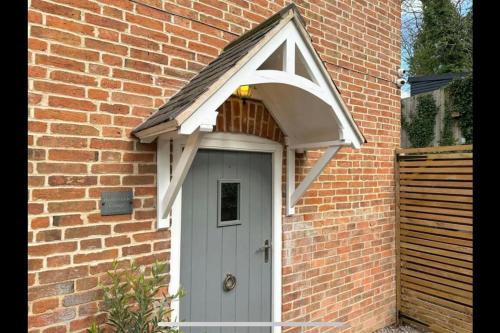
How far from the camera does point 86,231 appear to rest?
2424 millimetres

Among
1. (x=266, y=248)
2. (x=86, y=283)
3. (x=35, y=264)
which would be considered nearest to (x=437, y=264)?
(x=266, y=248)

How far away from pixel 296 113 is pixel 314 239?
151 cm

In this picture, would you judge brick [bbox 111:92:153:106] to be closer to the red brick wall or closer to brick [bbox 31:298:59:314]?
the red brick wall

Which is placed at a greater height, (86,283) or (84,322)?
(86,283)

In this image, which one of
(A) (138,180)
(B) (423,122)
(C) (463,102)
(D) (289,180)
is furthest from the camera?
(B) (423,122)

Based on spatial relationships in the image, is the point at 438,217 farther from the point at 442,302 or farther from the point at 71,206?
the point at 71,206

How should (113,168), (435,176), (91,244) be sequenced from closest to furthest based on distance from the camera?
(91,244)
(113,168)
(435,176)

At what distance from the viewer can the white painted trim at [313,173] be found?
3.18 metres

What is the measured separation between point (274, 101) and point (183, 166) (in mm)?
1398

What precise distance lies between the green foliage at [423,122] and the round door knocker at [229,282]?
16.7 ft

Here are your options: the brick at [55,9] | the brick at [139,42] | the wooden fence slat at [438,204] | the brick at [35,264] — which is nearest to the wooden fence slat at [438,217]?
the wooden fence slat at [438,204]

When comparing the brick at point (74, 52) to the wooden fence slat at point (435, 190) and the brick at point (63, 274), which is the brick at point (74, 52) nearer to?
the brick at point (63, 274)
